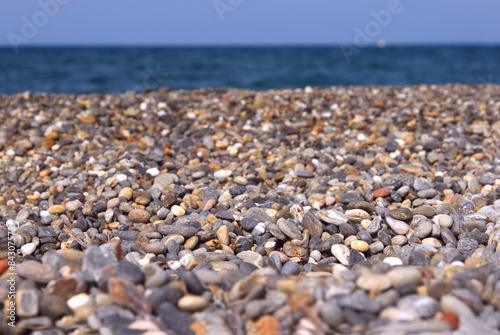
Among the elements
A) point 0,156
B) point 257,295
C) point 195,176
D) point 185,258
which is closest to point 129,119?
point 0,156

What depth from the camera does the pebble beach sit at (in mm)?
1466

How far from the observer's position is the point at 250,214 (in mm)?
2797

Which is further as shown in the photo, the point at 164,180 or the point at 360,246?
the point at 164,180

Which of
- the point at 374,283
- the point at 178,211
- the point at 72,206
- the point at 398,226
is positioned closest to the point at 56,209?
the point at 72,206

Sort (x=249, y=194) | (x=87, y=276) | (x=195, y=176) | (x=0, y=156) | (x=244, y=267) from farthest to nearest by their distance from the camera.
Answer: (x=0, y=156) → (x=195, y=176) → (x=249, y=194) → (x=244, y=267) → (x=87, y=276)

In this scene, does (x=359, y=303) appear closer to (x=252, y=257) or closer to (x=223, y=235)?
(x=252, y=257)

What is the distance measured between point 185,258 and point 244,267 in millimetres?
321

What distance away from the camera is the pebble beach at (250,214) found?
147 cm

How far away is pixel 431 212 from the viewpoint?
2791 millimetres

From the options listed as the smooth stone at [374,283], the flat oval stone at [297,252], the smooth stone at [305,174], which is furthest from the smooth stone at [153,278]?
the smooth stone at [305,174]

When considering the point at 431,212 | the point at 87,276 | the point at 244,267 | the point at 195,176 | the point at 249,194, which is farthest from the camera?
the point at 195,176

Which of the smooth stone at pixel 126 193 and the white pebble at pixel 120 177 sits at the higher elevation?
the smooth stone at pixel 126 193

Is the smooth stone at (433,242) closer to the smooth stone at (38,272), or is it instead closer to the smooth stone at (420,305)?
the smooth stone at (420,305)

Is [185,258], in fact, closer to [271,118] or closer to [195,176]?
[195,176]
